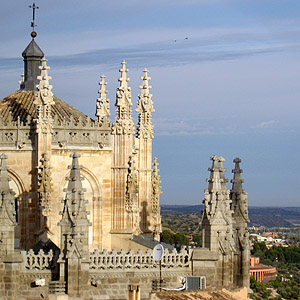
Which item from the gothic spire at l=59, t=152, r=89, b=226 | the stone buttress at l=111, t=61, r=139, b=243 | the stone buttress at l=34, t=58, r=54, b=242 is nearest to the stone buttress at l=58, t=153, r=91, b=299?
the gothic spire at l=59, t=152, r=89, b=226

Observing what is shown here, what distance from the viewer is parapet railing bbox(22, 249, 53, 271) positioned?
42.5 metres

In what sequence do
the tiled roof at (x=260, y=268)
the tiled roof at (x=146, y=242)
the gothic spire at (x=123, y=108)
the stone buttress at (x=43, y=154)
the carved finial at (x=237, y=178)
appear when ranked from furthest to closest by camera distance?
the tiled roof at (x=260, y=268)
the gothic spire at (x=123, y=108)
the carved finial at (x=237, y=178)
the stone buttress at (x=43, y=154)
the tiled roof at (x=146, y=242)

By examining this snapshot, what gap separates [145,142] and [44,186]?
278 inches

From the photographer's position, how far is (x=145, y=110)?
174 feet

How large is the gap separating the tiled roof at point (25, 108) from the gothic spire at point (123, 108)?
1.98 m

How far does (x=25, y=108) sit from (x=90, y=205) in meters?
5.49

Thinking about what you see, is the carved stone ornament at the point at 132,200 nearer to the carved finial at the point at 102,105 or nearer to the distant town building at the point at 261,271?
the carved finial at the point at 102,105

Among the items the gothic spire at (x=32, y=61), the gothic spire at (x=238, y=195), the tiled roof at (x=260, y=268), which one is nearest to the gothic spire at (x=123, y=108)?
the gothic spire at (x=32, y=61)

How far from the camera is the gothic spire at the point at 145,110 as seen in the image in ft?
174

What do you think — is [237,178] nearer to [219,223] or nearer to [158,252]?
[219,223]

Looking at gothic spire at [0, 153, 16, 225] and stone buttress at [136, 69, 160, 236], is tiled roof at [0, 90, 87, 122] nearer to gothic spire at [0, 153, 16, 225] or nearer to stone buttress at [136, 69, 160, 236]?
stone buttress at [136, 69, 160, 236]

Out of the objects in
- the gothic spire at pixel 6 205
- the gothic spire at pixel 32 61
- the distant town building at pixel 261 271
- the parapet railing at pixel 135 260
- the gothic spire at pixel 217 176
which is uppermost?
the gothic spire at pixel 32 61

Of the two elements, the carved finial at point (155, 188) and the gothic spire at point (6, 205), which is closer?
the gothic spire at point (6, 205)

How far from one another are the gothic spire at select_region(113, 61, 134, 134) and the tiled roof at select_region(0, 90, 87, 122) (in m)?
1.98
